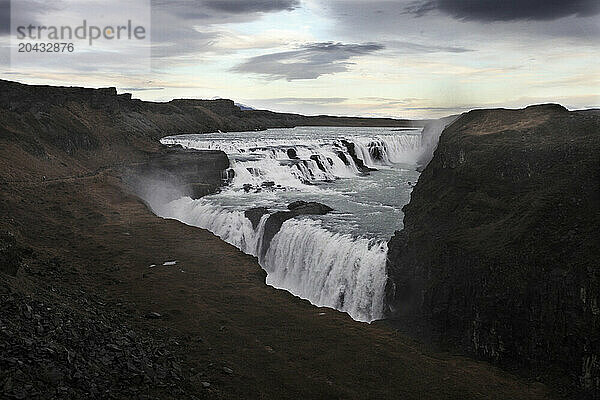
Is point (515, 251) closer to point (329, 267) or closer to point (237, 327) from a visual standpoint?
point (237, 327)

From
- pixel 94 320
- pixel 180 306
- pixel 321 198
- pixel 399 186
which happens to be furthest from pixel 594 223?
pixel 399 186

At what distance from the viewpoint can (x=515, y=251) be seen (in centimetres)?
1370

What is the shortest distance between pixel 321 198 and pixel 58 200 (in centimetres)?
1463

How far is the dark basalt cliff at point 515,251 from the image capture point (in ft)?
39.9

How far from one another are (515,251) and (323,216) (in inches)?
477

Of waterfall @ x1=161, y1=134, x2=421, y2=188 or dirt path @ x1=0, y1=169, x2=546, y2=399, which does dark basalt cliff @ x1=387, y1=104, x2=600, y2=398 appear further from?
waterfall @ x1=161, y1=134, x2=421, y2=188

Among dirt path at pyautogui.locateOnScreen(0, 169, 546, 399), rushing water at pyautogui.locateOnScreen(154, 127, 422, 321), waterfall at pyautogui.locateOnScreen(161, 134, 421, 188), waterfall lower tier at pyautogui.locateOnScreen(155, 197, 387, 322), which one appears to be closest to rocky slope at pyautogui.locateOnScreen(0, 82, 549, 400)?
dirt path at pyautogui.locateOnScreen(0, 169, 546, 399)

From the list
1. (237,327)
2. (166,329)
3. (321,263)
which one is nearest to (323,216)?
(321,263)

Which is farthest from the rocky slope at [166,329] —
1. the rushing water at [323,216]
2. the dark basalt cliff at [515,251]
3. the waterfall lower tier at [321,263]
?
the rushing water at [323,216]

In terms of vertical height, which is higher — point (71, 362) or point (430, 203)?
point (430, 203)

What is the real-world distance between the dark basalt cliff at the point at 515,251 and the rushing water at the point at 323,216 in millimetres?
1636

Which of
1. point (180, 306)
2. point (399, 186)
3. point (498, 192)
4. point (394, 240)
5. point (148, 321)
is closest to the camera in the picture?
point (148, 321)

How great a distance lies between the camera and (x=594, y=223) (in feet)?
42.8

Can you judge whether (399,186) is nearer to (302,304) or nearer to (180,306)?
(302,304)
